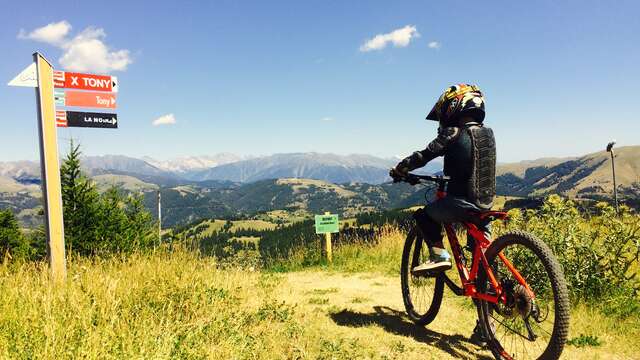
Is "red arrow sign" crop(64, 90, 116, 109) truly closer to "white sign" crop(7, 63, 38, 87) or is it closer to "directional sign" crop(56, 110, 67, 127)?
"directional sign" crop(56, 110, 67, 127)

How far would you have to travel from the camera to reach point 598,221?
7543 millimetres

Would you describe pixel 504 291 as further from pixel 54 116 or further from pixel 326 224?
pixel 326 224

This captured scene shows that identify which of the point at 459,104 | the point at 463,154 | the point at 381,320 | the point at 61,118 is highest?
→ the point at 61,118

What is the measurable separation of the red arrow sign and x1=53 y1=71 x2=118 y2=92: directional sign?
91 millimetres

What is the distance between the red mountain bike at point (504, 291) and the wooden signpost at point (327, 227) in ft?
22.3

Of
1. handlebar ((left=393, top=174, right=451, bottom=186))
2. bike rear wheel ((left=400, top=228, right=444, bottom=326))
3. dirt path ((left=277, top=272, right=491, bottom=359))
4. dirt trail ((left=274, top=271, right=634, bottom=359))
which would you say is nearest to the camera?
dirt trail ((left=274, top=271, right=634, bottom=359))

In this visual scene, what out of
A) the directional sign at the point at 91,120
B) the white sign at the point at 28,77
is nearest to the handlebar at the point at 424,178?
the directional sign at the point at 91,120

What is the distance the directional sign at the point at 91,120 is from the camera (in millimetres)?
7039

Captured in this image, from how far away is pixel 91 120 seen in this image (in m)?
7.25

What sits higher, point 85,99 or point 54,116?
point 85,99

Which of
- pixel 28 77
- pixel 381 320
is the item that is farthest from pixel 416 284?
pixel 28 77

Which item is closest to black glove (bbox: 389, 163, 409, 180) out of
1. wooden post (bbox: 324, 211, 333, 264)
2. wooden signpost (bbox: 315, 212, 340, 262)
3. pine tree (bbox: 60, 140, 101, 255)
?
wooden signpost (bbox: 315, 212, 340, 262)

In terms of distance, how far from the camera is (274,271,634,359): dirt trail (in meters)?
5.33

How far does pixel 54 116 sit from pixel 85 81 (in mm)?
878
